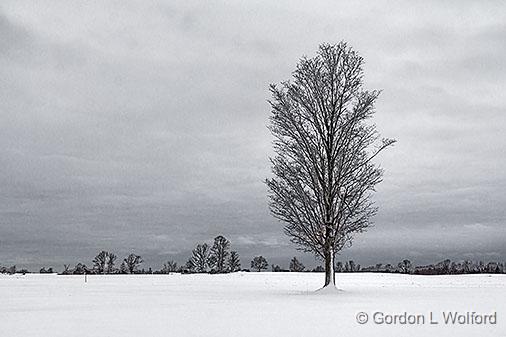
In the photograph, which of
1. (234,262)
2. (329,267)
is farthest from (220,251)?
(329,267)

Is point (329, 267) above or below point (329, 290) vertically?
above

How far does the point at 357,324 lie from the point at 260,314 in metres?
2.95

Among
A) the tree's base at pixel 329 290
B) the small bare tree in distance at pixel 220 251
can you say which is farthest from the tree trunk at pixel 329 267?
the small bare tree in distance at pixel 220 251

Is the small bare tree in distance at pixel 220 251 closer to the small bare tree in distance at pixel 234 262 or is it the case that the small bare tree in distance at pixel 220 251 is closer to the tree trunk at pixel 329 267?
the small bare tree in distance at pixel 234 262

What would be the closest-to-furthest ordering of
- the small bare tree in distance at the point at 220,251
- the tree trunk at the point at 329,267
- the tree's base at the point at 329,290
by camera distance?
the tree's base at the point at 329,290, the tree trunk at the point at 329,267, the small bare tree in distance at the point at 220,251

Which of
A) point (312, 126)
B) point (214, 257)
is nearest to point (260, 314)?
point (312, 126)

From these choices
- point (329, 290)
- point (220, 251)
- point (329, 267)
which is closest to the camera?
point (329, 290)

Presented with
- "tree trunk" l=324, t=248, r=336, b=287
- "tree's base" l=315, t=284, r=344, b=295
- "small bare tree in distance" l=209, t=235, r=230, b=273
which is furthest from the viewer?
"small bare tree in distance" l=209, t=235, r=230, b=273

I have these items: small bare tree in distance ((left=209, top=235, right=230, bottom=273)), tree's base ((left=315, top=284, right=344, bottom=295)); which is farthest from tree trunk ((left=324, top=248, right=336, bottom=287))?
small bare tree in distance ((left=209, top=235, right=230, bottom=273))

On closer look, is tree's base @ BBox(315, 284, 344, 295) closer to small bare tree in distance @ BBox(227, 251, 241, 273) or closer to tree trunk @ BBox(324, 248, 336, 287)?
tree trunk @ BBox(324, 248, 336, 287)

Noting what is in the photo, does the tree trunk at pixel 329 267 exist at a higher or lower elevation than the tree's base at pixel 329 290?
higher

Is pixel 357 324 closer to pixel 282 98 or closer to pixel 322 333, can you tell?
pixel 322 333

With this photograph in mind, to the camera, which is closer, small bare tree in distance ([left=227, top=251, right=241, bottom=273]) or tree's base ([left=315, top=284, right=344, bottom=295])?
tree's base ([left=315, top=284, right=344, bottom=295])

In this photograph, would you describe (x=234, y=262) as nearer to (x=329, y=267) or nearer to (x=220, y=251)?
(x=220, y=251)
